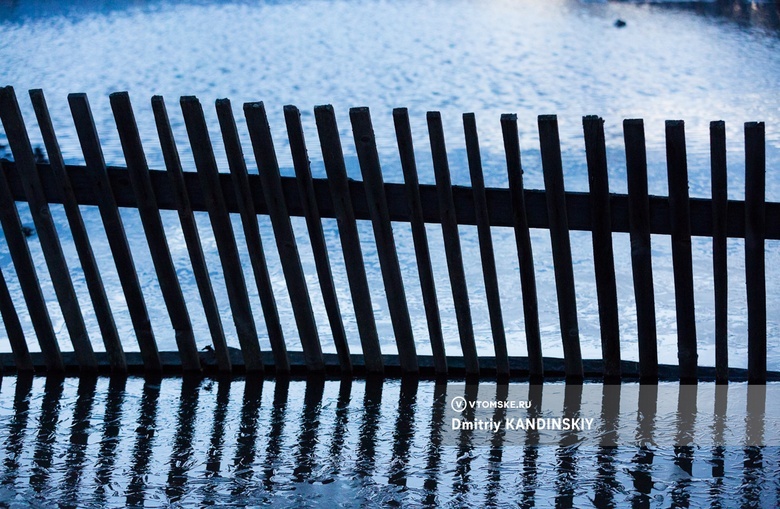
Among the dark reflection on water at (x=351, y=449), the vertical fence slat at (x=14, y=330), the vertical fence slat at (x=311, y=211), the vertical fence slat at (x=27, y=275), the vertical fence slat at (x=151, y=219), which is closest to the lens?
the dark reflection on water at (x=351, y=449)

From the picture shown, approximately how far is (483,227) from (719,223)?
Answer: 2.84 ft

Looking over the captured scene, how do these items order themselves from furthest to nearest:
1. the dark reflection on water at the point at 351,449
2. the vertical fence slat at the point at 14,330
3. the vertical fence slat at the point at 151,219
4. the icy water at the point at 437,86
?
the icy water at the point at 437,86 → the vertical fence slat at the point at 14,330 → the vertical fence slat at the point at 151,219 → the dark reflection on water at the point at 351,449

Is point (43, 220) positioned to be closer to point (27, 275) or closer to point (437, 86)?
point (27, 275)

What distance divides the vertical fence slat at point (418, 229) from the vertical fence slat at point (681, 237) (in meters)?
0.92

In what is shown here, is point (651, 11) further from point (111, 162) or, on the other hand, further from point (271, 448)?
point (271, 448)

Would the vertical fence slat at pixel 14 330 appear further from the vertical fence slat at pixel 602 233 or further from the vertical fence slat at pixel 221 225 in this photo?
the vertical fence slat at pixel 602 233

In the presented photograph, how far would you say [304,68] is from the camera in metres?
14.1

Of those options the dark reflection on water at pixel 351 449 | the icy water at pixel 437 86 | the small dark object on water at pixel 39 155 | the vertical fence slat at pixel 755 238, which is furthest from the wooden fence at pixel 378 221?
the small dark object on water at pixel 39 155

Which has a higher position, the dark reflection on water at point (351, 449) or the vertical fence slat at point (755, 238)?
the vertical fence slat at point (755, 238)

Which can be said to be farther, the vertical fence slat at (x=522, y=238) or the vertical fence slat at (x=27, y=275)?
the vertical fence slat at (x=27, y=275)

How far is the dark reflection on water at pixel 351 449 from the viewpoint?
9.89 feet

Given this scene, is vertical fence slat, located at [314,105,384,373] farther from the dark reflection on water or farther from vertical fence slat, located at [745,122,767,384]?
vertical fence slat, located at [745,122,767,384]

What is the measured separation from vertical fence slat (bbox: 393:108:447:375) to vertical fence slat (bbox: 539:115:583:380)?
482mm

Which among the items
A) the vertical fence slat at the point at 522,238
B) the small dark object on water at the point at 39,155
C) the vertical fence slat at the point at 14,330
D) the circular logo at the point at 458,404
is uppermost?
the small dark object on water at the point at 39,155
